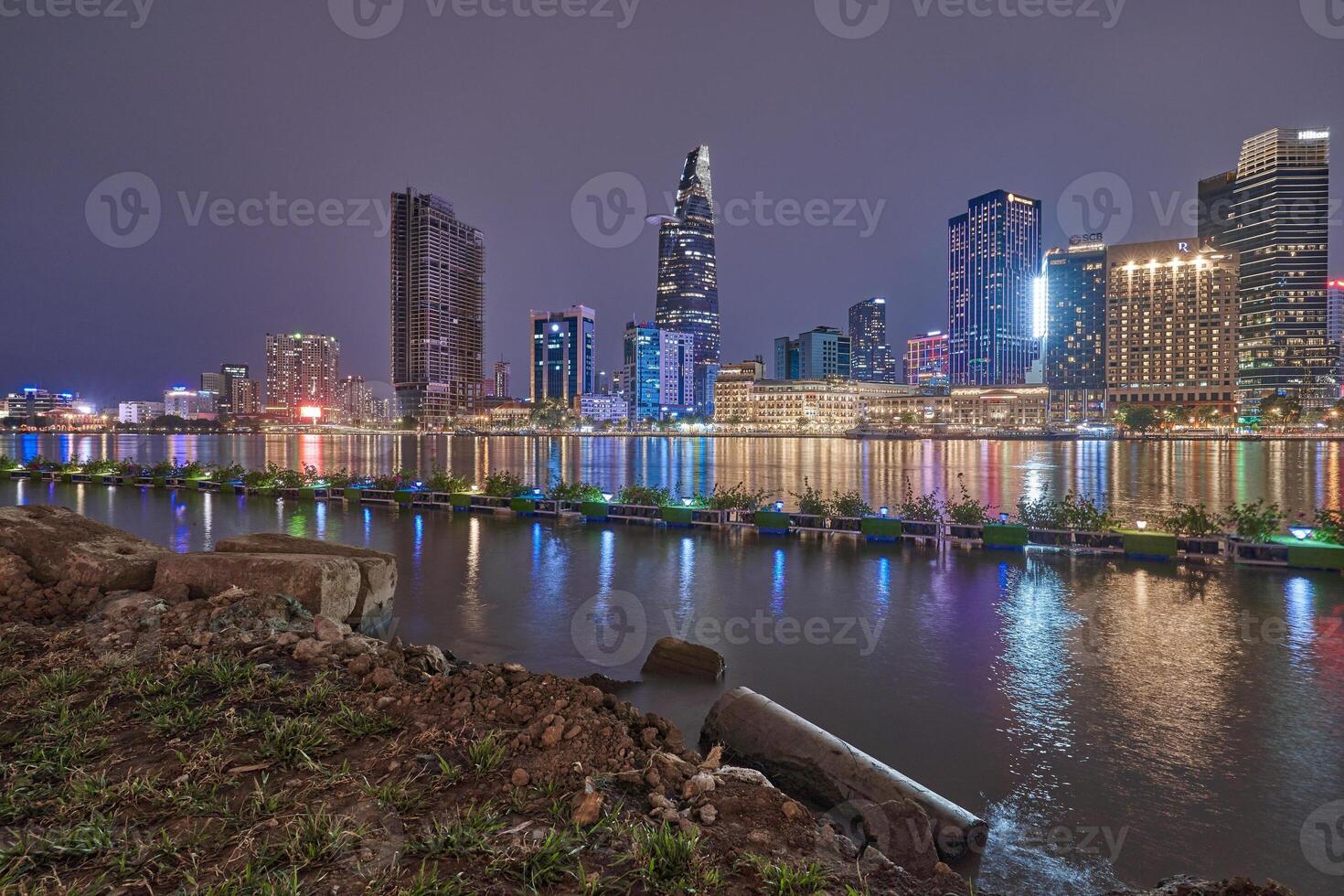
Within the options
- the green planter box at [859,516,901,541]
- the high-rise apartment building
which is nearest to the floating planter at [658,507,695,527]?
the green planter box at [859,516,901,541]

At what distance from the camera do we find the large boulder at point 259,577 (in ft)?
33.6

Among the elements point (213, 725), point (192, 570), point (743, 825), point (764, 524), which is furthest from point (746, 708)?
point (764, 524)

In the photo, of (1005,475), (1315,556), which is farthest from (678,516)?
(1005,475)

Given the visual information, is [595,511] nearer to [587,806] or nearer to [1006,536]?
[1006,536]

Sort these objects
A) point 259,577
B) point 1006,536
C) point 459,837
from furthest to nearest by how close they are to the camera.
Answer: point 1006,536
point 259,577
point 459,837

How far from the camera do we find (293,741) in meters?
5.59

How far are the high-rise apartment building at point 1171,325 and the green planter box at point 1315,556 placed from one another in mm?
173424

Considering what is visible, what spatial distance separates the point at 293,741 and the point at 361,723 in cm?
55

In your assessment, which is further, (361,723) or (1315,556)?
(1315,556)

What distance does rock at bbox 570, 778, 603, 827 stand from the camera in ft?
15.4

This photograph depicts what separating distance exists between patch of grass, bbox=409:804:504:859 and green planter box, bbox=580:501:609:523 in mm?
22278

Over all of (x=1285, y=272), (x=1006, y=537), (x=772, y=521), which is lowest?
(x=1006, y=537)

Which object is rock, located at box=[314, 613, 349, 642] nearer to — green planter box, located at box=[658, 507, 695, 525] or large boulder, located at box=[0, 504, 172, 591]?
large boulder, located at box=[0, 504, 172, 591]

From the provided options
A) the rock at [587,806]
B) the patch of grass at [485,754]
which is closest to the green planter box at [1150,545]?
the rock at [587,806]
